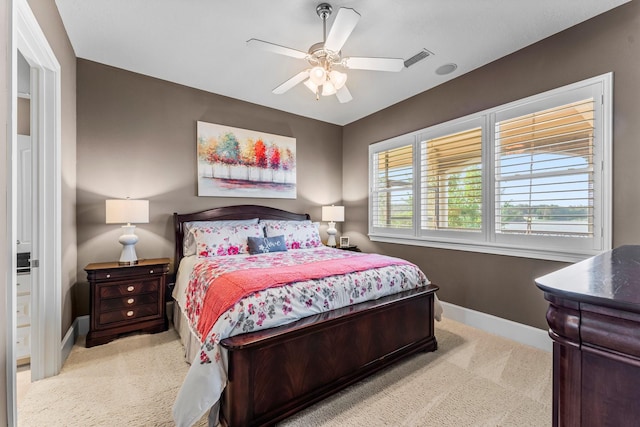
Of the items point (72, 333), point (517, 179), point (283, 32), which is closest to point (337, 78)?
point (283, 32)

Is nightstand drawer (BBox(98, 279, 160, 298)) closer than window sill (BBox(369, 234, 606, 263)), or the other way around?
window sill (BBox(369, 234, 606, 263))

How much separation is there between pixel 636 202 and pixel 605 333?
7.68 ft

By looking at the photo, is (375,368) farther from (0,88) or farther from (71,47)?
(71,47)

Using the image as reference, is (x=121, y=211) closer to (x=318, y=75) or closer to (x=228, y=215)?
(x=228, y=215)

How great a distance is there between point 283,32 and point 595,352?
112 inches

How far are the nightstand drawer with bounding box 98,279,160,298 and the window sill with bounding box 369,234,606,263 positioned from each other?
3047 mm

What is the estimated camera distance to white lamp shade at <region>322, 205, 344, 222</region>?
458 cm

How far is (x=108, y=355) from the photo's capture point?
8.46 ft

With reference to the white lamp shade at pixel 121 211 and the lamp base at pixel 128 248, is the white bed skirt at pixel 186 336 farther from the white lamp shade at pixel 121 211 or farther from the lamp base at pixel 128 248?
the white lamp shade at pixel 121 211

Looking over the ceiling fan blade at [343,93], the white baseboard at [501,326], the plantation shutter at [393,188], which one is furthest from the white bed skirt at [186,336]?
the plantation shutter at [393,188]

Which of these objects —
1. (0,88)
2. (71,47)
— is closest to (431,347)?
(0,88)

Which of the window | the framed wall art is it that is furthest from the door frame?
the window

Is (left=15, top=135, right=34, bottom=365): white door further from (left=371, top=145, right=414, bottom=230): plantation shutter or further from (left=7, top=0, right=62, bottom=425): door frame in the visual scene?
(left=371, top=145, right=414, bottom=230): plantation shutter

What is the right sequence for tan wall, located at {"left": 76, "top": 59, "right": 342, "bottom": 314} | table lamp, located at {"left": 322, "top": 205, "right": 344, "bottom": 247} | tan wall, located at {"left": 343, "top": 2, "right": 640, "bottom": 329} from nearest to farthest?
tan wall, located at {"left": 343, "top": 2, "right": 640, "bottom": 329}
tan wall, located at {"left": 76, "top": 59, "right": 342, "bottom": 314}
table lamp, located at {"left": 322, "top": 205, "right": 344, "bottom": 247}
